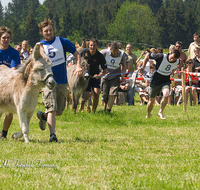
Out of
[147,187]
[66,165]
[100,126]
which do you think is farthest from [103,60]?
[147,187]

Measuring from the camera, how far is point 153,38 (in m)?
134

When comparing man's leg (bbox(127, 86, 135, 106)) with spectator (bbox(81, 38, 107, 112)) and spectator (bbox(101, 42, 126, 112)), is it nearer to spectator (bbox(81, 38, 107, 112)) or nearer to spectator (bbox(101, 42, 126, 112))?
spectator (bbox(81, 38, 107, 112))

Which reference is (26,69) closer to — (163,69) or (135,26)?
(163,69)

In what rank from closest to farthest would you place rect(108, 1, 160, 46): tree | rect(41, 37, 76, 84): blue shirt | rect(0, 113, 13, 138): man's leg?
rect(41, 37, 76, 84): blue shirt, rect(0, 113, 13, 138): man's leg, rect(108, 1, 160, 46): tree

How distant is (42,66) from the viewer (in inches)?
261

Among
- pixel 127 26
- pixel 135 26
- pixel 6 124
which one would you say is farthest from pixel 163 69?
pixel 127 26

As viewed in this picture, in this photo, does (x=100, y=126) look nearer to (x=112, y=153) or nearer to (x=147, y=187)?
(x=112, y=153)

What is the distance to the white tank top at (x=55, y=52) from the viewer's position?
7262mm

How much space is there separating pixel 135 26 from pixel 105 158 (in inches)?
5559

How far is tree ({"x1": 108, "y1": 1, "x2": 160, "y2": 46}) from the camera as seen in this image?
13400 cm

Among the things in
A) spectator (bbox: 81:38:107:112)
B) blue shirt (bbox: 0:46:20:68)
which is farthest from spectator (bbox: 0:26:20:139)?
spectator (bbox: 81:38:107:112)

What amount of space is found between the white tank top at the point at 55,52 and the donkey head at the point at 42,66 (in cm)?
56

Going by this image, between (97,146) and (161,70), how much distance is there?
4430mm

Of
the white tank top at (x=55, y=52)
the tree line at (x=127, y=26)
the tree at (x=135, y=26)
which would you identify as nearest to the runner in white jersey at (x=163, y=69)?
the white tank top at (x=55, y=52)
